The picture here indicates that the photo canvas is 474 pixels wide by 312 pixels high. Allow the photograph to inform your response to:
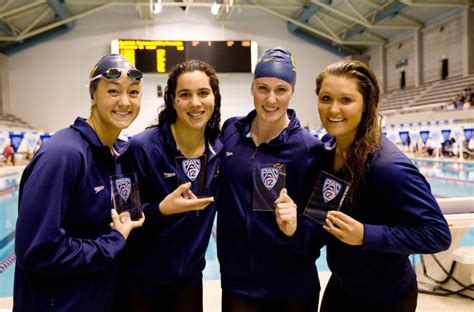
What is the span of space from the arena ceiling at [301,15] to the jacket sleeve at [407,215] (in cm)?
1622

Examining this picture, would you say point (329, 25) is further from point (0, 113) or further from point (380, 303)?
point (380, 303)

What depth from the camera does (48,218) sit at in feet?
4.67

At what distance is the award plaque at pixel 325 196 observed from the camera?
1675 millimetres

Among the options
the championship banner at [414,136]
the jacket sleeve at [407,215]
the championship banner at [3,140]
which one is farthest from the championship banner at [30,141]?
the jacket sleeve at [407,215]

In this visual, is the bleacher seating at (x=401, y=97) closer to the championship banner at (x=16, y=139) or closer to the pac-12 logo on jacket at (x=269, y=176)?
the championship banner at (x=16, y=139)

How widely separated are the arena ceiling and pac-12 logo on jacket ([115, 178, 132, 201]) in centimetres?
1605

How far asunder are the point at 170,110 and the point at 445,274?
2519 mm

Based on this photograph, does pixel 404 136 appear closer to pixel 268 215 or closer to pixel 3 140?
pixel 3 140

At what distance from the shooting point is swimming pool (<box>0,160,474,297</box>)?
4.64 meters

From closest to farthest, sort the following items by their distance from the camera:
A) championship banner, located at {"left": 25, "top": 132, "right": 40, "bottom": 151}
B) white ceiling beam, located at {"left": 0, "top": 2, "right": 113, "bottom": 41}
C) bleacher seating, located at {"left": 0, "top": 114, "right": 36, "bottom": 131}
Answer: championship banner, located at {"left": 25, "top": 132, "right": 40, "bottom": 151}
bleacher seating, located at {"left": 0, "top": 114, "right": 36, "bottom": 131}
white ceiling beam, located at {"left": 0, "top": 2, "right": 113, "bottom": 41}

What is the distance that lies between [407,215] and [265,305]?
2.51 feet

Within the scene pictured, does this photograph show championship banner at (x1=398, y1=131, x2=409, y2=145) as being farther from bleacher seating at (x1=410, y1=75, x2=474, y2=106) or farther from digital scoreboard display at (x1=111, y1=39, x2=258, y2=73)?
digital scoreboard display at (x1=111, y1=39, x2=258, y2=73)

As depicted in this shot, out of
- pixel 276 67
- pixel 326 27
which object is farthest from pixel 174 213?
pixel 326 27

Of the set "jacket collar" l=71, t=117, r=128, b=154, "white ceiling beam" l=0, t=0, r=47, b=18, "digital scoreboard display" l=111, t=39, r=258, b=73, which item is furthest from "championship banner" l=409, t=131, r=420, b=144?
"white ceiling beam" l=0, t=0, r=47, b=18
